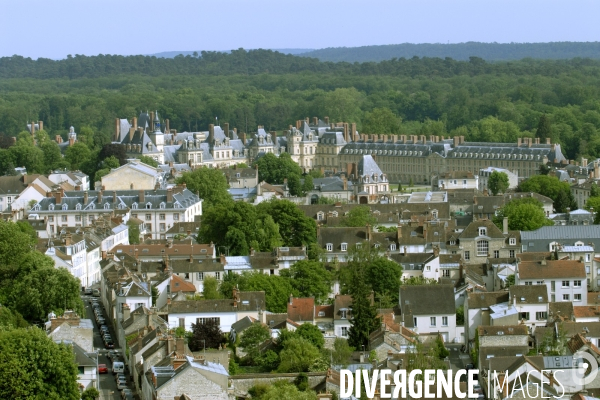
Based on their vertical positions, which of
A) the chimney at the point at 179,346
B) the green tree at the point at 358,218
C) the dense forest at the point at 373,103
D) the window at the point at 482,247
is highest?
the chimney at the point at 179,346

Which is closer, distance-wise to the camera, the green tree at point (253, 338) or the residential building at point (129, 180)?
the green tree at point (253, 338)

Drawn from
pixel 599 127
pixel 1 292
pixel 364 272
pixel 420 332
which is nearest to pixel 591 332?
pixel 420 332

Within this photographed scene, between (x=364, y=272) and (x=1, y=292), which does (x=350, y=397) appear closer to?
(x=364, y=272)

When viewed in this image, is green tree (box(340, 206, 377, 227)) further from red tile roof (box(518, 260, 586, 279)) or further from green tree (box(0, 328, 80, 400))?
green tree (box(0, 328, 80, 400))

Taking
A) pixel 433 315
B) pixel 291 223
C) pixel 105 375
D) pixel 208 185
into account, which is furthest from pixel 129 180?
pixel 105 375

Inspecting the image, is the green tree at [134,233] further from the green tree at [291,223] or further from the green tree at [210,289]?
the green tree at [210,289]

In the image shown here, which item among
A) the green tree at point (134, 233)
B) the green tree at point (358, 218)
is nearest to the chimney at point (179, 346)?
the green tree at point (358, 218)
